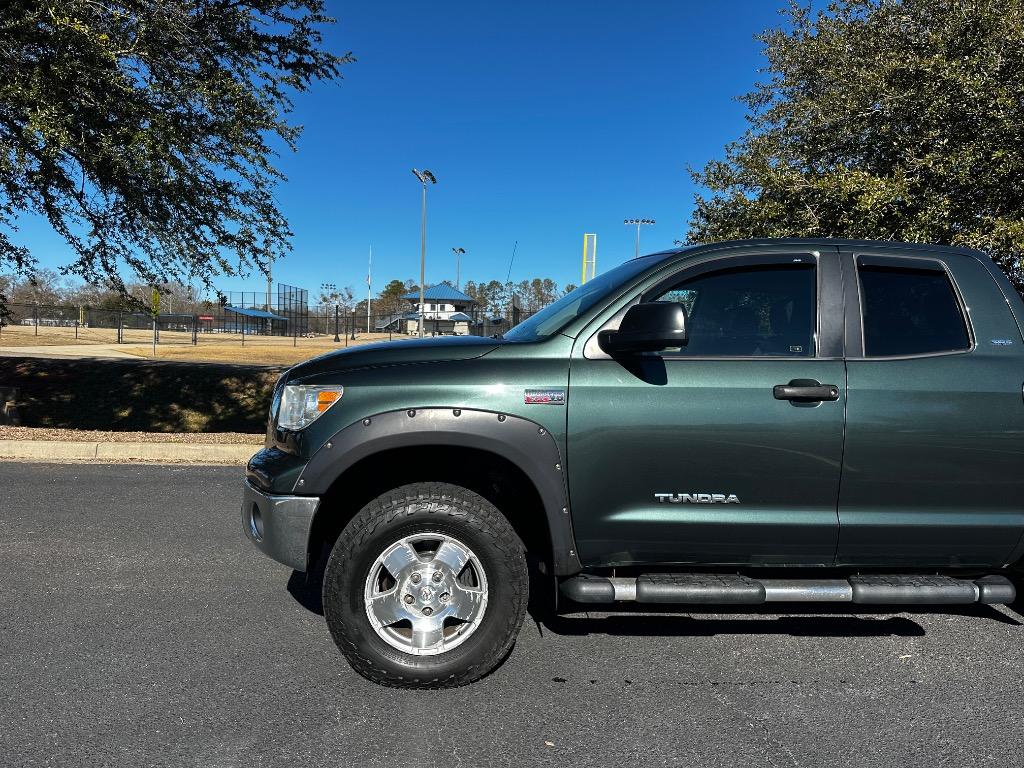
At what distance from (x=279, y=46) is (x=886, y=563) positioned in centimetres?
1068

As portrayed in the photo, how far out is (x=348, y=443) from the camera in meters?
2.89

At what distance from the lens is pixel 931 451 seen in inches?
116

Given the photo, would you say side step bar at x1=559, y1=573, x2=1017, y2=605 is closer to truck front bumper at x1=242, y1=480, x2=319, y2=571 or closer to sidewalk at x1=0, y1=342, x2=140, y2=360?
truck front bumper at x1=242, y1=480, x2=319, y2=571

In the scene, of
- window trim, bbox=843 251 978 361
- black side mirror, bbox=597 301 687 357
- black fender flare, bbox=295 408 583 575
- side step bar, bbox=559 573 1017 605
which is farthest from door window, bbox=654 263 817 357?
side step bar, bbox=559 573 1017 605

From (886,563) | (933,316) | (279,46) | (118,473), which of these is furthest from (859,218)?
(118,473)

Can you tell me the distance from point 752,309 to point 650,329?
0.72 metres

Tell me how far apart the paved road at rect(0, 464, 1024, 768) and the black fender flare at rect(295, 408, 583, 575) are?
863mm

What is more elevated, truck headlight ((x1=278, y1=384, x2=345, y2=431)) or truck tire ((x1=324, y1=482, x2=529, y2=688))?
truck headlight ((x1=278, y1=384, x2=345, y2=431))

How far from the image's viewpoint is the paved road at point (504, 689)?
2.50m

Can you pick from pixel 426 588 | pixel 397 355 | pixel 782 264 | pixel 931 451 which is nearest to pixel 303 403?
pixel 397 355

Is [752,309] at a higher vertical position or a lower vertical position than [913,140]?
lower

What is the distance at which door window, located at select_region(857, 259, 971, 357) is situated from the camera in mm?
3123

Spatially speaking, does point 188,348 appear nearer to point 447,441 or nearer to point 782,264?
point 447,441

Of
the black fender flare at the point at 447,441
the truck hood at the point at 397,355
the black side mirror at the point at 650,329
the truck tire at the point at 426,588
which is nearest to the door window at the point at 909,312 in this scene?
the black side mirror at the point at 650,329
